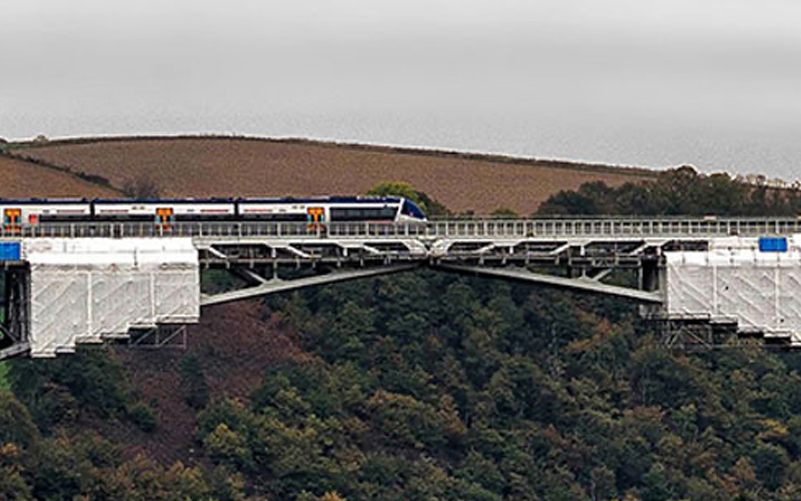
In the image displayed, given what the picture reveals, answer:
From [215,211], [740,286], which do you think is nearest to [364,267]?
[215,211]

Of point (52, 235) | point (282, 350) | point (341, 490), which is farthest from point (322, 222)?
point (282, 350)

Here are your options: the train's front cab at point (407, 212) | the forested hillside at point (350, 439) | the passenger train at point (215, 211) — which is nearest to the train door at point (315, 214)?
the passenger train at point (215, 211)

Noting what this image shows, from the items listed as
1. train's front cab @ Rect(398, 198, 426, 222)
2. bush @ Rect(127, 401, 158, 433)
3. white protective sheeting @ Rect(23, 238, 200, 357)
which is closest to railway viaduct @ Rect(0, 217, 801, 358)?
white protective sheeting @ Rect(23, 238, 200, 357)

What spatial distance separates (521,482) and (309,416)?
1208 centimetres

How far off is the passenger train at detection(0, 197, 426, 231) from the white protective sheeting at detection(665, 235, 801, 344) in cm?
1499

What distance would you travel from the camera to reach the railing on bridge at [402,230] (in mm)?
134250

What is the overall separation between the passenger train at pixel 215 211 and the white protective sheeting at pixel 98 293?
14.6 meters

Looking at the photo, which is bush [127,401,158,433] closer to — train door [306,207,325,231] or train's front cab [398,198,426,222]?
train's front cab [398,198,426,222]

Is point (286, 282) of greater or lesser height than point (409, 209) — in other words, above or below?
below

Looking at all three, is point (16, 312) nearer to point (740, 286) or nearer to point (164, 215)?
point (164, 215)

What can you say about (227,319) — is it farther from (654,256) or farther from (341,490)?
(654,256)

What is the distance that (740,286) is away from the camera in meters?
135

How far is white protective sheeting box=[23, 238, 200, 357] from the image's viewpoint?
129 metres

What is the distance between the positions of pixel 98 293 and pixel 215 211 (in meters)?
16.2
